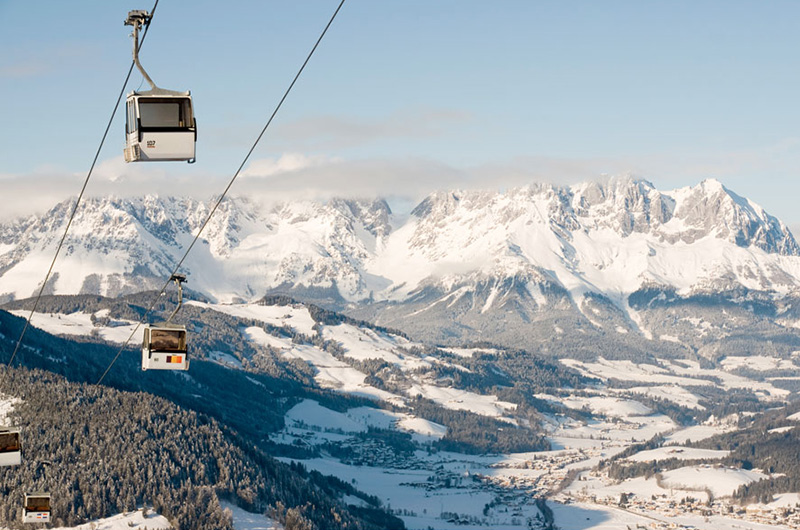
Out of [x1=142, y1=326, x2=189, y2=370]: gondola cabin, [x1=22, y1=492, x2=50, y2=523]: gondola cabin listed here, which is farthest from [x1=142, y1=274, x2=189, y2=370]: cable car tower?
[x1=22, y1=492, x2=50, y2=523]: gondola cabin

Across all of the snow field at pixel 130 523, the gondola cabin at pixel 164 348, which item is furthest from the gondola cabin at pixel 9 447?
the snow field at pixel 130 523

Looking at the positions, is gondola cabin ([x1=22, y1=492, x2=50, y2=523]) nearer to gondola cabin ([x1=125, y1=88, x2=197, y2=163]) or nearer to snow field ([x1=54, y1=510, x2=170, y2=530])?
gondola cabin ([x1=125, y1=88, x2=197, y2=163])

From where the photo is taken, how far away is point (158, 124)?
43969mm

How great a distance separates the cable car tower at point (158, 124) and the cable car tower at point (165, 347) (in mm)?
13407

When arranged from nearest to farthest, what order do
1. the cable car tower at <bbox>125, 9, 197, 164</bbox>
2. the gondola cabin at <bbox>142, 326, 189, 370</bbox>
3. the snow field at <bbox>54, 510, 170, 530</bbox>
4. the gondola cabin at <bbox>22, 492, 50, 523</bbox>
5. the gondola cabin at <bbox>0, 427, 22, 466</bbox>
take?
the cable car tower at <bbox>125, 9, 197, 164</bbox>
the gondola cabin at <bbox>142, 326, 189, 370</bbox>
the gondola cabin at <bbox>0, 427, 22, 466</bbox>
the gondola cabin at <bbox>22, 492, 50, 523</bbox>
the snow field at <bbox>54, 510, 170, 530</bbox>

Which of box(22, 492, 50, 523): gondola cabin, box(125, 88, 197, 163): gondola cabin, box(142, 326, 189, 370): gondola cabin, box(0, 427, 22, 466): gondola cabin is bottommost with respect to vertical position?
box(22, 492, 50, 523): gondola cabin

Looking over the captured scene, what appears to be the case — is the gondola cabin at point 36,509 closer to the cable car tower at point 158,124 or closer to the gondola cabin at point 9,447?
the gondola cabin at point 9,447

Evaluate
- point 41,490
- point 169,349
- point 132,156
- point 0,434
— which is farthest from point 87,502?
point 132,156

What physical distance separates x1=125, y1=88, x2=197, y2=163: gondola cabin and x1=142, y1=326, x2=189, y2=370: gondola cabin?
47.6 ft

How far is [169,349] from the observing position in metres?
57.0

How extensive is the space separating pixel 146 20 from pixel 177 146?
4.79m

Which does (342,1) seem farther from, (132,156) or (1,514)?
(1,514)

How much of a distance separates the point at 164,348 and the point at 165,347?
0.23 feet

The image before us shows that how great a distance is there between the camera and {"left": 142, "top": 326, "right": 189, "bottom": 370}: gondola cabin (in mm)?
56219
